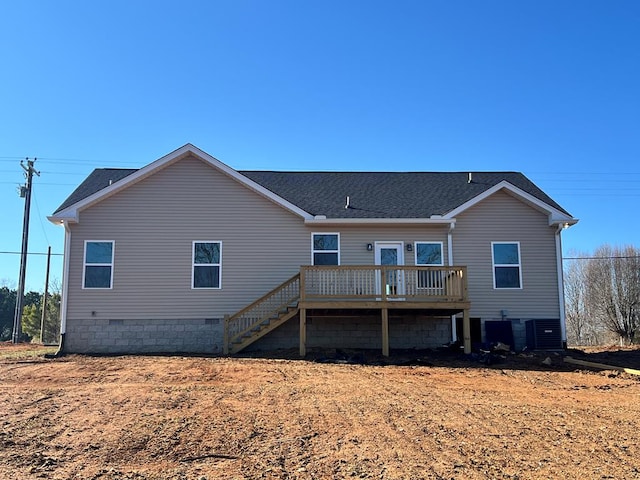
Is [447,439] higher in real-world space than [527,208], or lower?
lower

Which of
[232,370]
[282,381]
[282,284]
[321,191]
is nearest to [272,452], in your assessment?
[282,381]

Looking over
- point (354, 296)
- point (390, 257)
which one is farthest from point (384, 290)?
point (390, 257)

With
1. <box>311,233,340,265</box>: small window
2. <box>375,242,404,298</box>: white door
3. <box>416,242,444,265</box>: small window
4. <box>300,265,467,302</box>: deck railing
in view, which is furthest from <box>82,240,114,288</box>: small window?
<box>416,242,444,265</box>: small window

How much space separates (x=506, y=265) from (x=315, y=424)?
1055cm

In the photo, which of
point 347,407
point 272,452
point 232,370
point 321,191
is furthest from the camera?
point 321,191

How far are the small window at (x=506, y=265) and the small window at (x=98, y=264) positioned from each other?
1079 centimetres

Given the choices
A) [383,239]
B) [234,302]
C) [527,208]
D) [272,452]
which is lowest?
[272,452]

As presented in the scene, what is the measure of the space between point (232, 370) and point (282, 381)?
1.70 m

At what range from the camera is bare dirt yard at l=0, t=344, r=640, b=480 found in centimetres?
493

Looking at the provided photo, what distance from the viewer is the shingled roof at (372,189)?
51.3 feet

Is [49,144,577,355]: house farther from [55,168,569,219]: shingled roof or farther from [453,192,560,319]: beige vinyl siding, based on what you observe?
[55,168,569,219]: shingled roof

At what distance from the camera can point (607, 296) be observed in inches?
1025

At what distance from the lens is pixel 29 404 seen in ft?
25.0

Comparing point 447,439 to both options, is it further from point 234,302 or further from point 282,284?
point 234,302
